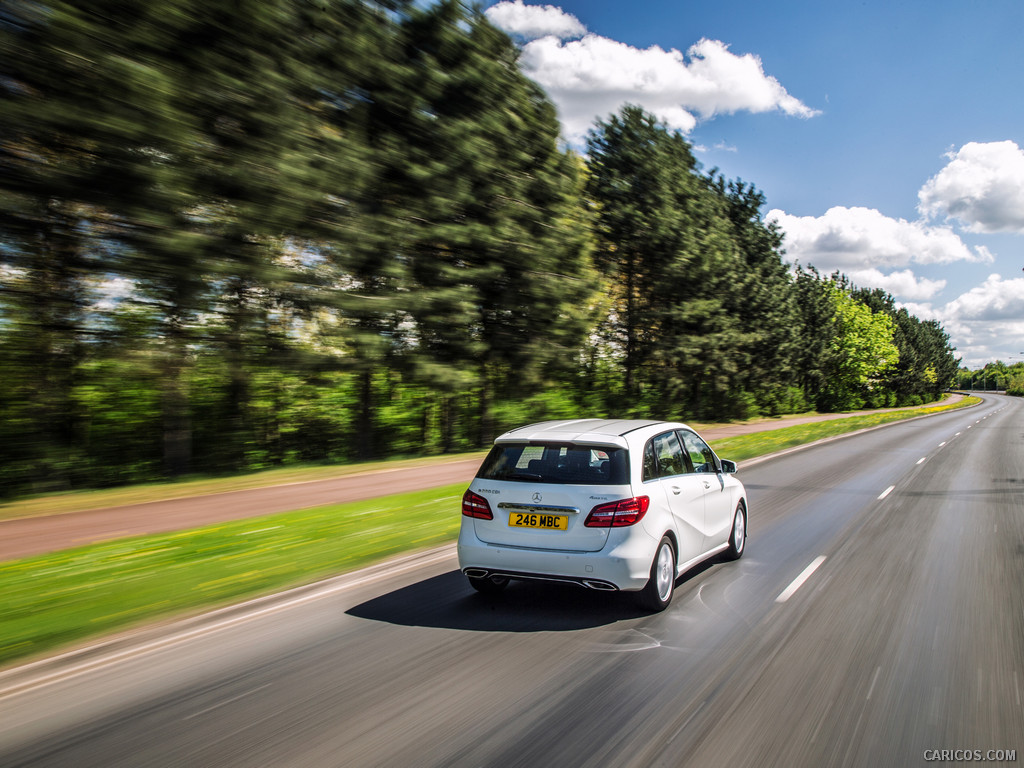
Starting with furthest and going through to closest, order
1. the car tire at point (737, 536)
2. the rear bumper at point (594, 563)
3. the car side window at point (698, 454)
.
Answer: the car tire at point (737, 536) < the car side window at point (698, 454) < the rear bumper at point (594, 563)

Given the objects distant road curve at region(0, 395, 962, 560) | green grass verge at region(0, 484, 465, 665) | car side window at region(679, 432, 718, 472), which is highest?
car side window at region(679, 432, 718, 472)

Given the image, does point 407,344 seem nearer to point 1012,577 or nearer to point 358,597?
point 358,597

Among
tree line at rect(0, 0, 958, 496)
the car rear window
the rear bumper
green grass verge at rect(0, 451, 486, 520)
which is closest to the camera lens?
the rear bumper

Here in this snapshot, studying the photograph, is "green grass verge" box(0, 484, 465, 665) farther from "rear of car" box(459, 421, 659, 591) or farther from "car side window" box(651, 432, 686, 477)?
"car side window" box(651, 432, 686, 477)

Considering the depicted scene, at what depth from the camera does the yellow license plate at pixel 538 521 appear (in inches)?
222

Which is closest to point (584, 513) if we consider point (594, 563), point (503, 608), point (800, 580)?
point (594, 563)

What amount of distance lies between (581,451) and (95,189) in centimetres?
952

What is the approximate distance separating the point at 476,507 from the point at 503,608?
91 centimetres

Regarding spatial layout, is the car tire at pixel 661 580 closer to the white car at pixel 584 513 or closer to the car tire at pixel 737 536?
the white car at pixel 584 513

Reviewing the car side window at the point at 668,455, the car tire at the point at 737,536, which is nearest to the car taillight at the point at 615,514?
the car side window at the point at 668,455

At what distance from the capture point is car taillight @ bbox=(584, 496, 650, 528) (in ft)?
18.2

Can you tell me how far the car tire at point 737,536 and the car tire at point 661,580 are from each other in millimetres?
1856

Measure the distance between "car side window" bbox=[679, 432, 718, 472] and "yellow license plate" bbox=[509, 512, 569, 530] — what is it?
1.91 metres

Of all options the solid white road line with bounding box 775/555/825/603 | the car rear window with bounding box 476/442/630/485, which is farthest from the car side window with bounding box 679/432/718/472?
the car rear window with bounding box 476/442/630/485
